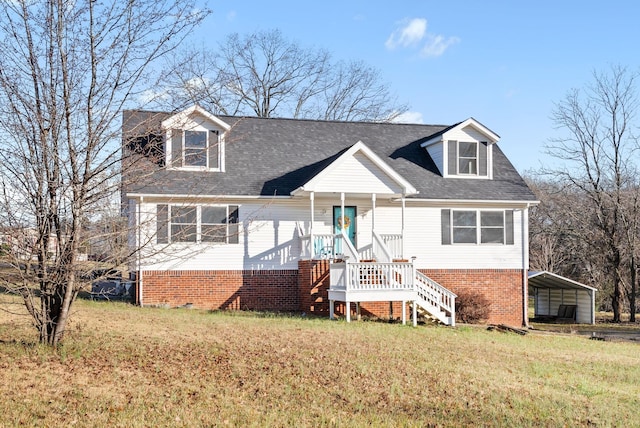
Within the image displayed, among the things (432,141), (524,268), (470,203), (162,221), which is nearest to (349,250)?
(470,203)

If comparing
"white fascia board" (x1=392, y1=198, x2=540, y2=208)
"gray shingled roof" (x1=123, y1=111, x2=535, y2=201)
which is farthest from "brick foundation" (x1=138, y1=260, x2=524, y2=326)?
"gray shingled roof" (x1=123, y1=111, x2=535, y2=201)

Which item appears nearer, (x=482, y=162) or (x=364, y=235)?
(x=364, y=235)

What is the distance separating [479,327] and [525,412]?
11.3 metres

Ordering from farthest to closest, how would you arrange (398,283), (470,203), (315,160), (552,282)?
(552,282) < (315,160) < (470,203) < (398,283)

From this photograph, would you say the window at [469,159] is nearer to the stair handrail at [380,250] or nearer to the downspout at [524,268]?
the downspout at [524,268]

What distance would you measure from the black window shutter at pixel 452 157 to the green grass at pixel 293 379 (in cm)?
980

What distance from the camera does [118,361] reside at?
10.9 m

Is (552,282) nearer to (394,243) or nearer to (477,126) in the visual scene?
(477,126)

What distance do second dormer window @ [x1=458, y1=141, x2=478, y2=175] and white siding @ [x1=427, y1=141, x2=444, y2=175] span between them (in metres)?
0.67

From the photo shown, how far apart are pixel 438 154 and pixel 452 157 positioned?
1.70ft

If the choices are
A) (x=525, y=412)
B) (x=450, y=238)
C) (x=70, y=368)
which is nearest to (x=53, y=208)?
(x=70, y=368)

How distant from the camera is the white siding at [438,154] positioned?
24.3 m

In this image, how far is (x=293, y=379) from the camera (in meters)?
10.4

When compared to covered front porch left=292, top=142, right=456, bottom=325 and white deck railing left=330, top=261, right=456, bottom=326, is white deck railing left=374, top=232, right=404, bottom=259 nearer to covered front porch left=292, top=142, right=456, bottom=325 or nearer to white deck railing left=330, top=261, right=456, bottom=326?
covered front porch left=292, top=142, right=456, bottom=325
